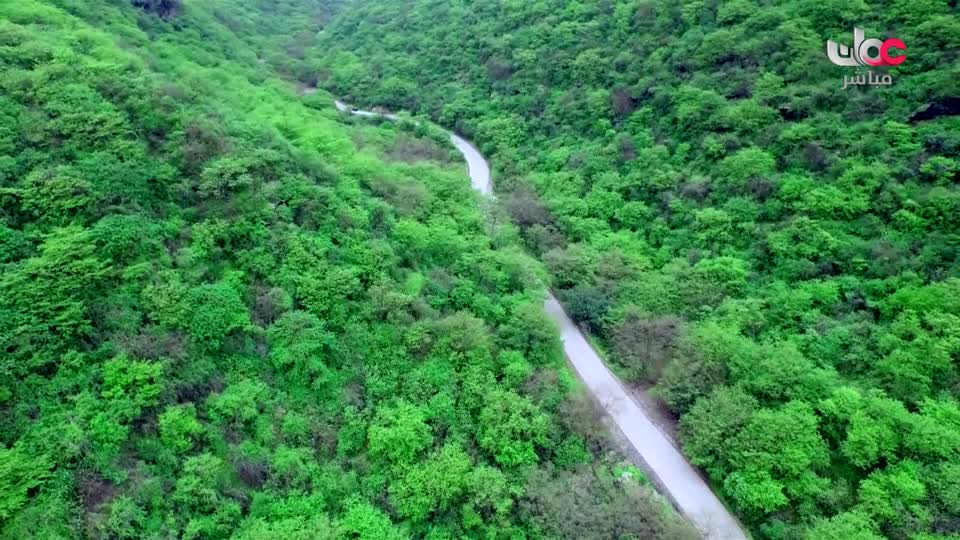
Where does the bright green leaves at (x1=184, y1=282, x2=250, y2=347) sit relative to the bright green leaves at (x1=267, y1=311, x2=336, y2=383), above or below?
above

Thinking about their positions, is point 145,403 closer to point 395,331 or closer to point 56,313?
point 56,313

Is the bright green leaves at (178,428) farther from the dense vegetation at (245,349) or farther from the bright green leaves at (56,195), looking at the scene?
the bright green leaves at (56,195)

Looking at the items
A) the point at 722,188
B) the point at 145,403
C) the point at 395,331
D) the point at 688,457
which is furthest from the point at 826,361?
the point at 145,403

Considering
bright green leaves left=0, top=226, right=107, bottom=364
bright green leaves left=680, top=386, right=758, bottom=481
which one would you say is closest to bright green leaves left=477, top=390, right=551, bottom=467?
bright green leaves left=680, top=386, right=758, bottom=481

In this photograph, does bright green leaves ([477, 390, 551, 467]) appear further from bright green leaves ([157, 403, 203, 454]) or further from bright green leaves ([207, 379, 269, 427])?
bright green leaves ([157, 403, 203, 454])

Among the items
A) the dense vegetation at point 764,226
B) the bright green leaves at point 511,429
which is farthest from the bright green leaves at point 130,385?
the dense vegetation at point 764,226

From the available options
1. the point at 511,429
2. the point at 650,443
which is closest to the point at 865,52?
the point at 650,443
